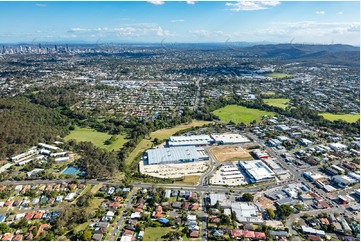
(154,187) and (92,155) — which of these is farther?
(92,155)

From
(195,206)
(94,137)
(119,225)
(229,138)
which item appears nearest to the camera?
(119,225)

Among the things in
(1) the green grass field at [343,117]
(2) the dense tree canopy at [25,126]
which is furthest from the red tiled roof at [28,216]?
(1) the green grass field at [343,117]

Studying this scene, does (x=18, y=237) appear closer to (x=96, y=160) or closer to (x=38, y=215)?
(x=38, y=215)

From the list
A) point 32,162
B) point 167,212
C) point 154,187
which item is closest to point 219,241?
point 167,212

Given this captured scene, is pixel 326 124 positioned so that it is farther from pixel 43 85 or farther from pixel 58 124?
pixel 43 85

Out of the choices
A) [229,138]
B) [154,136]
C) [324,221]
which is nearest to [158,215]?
[324,221]
